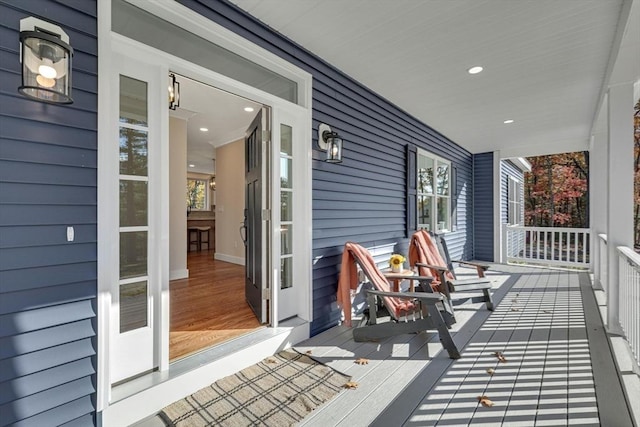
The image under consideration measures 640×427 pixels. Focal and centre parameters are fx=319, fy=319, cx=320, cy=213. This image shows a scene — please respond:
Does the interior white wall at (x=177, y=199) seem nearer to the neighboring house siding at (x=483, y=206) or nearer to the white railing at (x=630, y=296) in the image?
the white railing at (x=630, y=296)

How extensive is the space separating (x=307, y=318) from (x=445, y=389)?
1.41 m

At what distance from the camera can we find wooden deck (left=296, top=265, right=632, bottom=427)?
197 centimetres

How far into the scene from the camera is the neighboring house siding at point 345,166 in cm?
296

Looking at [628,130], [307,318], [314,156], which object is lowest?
[307,318]

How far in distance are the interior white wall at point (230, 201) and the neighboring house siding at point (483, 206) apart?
19.4 feet

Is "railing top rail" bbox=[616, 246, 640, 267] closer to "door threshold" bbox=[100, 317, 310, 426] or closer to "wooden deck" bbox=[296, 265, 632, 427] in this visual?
"wooden deck" bbox=[296, 265, 632, 427]

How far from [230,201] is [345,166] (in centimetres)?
411

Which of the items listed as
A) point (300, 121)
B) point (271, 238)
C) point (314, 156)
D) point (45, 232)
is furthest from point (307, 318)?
point (45, 232)

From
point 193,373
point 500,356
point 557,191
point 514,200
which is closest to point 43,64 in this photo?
point 193,373

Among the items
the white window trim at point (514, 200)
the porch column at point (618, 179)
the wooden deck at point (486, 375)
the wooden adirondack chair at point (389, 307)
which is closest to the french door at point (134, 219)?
the wooden deck at point (486, 375)

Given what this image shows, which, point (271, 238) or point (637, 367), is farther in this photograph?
point (271, 238)

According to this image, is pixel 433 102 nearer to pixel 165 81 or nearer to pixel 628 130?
pixel 628 130

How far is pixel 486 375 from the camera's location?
2.47 metres

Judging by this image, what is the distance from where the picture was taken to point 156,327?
7.12 feet
